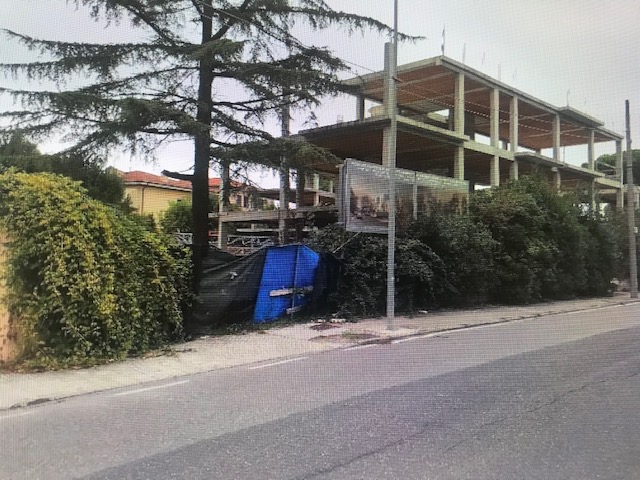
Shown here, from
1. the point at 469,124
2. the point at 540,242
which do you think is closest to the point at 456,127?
the point at 469,124

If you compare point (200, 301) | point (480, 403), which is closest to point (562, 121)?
point (200, 301)

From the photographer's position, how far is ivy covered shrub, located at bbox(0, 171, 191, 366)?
27.1ft

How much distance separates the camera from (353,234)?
1543cm

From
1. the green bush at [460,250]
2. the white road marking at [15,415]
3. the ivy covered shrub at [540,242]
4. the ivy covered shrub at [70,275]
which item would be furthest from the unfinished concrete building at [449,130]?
the white road marking at [15,415]

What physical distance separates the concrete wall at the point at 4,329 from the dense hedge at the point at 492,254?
765cm

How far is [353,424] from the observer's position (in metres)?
5.50

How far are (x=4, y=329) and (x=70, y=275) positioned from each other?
1.16m

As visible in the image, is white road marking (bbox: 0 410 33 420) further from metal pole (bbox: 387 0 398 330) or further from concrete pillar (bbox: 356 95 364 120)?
concrete pillar (bbox: 356 95 364 120)

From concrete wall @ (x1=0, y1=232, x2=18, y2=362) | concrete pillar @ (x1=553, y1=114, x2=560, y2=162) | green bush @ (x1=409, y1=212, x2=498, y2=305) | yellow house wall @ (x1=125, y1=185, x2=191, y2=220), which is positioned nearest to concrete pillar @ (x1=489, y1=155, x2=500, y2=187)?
Answer: concrete pillar @ (x1=553, y1=114, x2=560, y2=162)

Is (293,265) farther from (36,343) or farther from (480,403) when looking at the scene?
(480,403)

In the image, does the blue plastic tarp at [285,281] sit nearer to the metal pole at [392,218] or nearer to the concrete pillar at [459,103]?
the metal pole at [392,218]

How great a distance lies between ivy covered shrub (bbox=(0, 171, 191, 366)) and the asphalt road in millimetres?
1711

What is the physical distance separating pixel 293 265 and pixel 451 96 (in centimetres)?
2129

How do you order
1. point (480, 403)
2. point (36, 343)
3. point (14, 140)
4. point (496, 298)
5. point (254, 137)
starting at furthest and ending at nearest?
1. point (496, 298)
2. point (254, 137)
3. point (14, 140)
4. point (36, 343)
5. point (480, 403)
